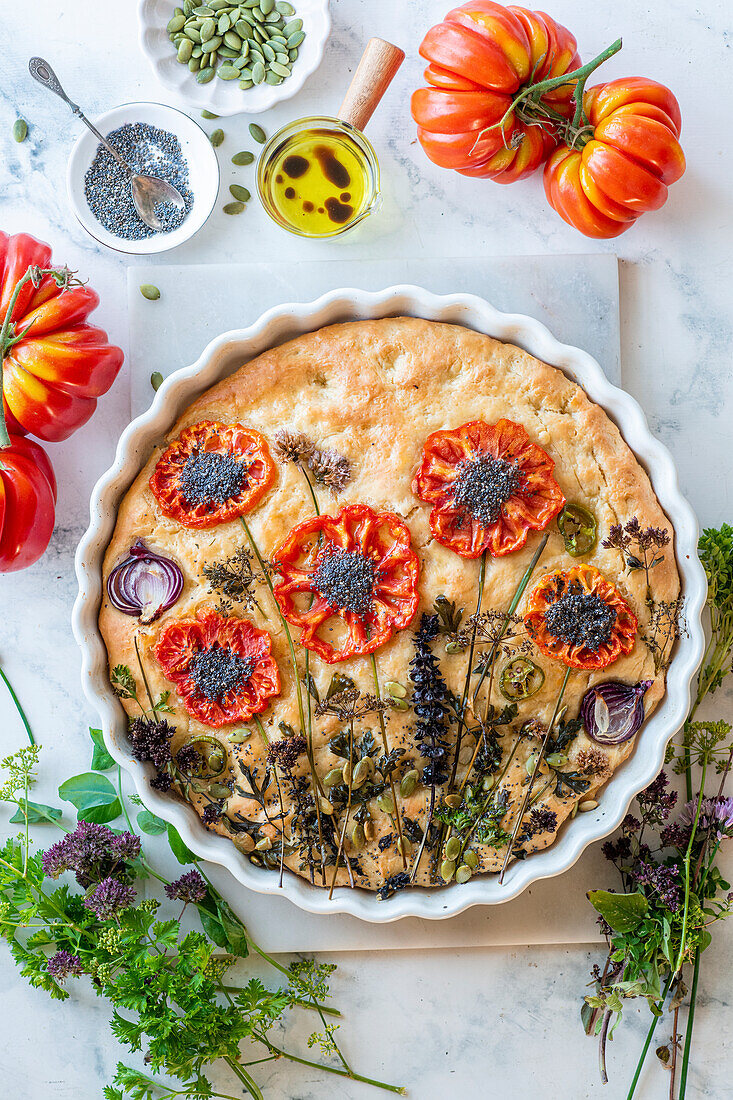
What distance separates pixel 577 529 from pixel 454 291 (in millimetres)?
886

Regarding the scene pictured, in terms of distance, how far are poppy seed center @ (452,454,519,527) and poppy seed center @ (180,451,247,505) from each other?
0.63 m

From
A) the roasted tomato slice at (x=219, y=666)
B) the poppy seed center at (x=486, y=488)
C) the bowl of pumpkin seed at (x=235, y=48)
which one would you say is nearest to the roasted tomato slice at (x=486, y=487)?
the poppy seed center at (x=486, y=488)

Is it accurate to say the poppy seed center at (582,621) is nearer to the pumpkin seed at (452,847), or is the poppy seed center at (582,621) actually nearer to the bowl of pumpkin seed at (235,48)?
the pumpkin seed at (452,847)

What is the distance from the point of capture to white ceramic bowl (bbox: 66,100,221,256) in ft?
9.89

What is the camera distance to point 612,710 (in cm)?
267

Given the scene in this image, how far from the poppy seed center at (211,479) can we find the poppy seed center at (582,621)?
964 millimetres

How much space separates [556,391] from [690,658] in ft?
2.80

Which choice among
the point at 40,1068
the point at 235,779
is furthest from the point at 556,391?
the point at 40,1068

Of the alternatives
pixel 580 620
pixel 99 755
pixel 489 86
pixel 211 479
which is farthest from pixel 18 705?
pixel 489 86

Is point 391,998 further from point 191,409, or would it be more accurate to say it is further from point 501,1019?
point 191,409

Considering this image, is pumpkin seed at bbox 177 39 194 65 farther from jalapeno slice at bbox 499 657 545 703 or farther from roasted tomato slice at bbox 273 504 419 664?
jalapeno slice at bbox 499 657 545 703

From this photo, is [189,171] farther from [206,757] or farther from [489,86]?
[206,757]

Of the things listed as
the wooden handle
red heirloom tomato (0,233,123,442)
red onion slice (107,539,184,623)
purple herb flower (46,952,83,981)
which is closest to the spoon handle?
red heirloom tomato (0,233,123,442)

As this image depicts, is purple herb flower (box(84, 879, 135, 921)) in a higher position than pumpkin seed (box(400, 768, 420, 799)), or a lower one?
lower
